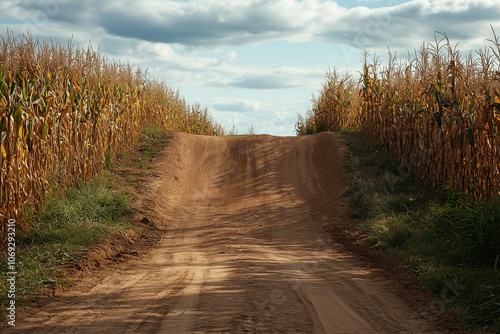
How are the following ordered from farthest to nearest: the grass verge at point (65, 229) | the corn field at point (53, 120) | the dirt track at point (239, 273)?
the corn field at point (53, 120) → the grass verge at point (65, 229) → the dirt track at point (239, 273)

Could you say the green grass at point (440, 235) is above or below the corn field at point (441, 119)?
below

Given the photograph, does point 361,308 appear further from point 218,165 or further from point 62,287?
point 218,165

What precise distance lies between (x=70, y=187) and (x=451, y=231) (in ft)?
28.9

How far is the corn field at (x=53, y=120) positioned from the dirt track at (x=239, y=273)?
2.06m

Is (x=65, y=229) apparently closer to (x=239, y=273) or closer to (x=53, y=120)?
(x=53, y=120)

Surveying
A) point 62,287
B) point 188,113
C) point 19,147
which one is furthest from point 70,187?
point 188,113

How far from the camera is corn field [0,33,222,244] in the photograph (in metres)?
8.12

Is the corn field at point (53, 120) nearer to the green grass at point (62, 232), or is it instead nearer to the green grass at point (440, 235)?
the green grass at point (62, 232)

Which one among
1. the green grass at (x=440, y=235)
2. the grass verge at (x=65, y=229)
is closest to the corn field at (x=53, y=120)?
the grass verge at (x=65, y=229)

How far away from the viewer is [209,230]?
10859 millimetres

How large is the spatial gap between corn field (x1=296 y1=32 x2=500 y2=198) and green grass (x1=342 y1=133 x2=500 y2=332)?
0.51 m

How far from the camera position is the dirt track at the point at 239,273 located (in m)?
5.09

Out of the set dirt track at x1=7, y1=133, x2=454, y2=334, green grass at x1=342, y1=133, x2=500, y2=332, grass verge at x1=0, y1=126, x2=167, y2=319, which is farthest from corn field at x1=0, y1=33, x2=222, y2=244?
green grass at x1=342, y1=133, x2=500, y2=332

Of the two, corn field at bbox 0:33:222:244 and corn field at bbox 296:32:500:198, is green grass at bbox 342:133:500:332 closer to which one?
corn field at bbox 296:32:500:198
